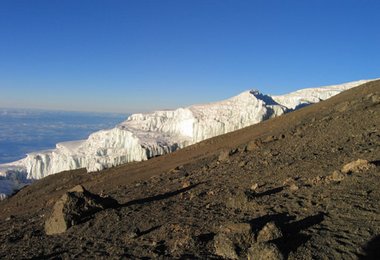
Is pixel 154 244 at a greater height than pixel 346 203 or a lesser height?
lesser

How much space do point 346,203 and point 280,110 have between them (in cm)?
2583

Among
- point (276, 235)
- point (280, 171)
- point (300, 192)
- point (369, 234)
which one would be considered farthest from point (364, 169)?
point (276, 235)

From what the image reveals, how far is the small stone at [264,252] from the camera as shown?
17.9 ft

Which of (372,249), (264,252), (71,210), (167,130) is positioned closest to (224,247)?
(264,252)

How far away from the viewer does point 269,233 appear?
20.0 feet

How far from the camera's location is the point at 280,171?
1079cm

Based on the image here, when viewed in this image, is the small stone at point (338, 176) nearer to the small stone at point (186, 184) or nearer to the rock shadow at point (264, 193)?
the rock shadow at point (264, 193)

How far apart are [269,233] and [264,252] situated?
65 centimetres

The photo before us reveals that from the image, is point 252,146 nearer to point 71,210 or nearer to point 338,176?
point 338,176

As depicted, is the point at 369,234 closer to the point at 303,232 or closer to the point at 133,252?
the point at 303,232

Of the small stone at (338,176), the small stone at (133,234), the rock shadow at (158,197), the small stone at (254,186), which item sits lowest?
the rock shadow at (158,197)

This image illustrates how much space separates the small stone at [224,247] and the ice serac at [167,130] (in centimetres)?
2525

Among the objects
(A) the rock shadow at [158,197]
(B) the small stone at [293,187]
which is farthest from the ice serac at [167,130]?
(B) the small stone at [293,187]

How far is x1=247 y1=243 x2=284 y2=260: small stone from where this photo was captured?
5441 mm
